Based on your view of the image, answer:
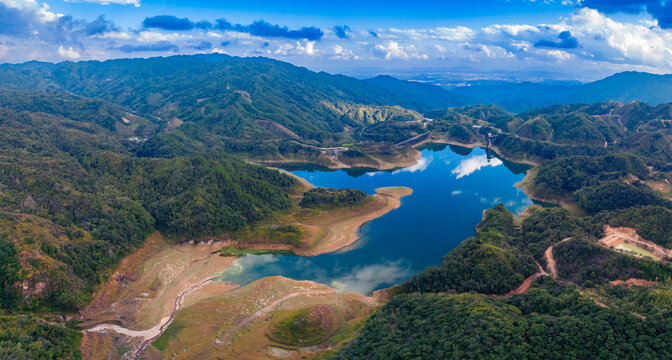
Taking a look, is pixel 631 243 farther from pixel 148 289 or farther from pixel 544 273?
pixel 148 289

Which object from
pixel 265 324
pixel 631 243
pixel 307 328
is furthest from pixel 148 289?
pixel 631 243

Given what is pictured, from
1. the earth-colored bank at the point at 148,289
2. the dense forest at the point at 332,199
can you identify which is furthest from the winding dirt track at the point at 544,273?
the earth-colored bank at the point at 148,289

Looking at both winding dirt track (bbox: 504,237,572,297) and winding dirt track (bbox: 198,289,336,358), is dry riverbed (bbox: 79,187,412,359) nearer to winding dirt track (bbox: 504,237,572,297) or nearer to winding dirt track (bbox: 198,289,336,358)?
winding dirt track (bbox: 198,289,336,358)

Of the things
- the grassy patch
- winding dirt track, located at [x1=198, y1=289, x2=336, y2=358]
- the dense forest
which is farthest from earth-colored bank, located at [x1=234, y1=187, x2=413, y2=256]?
the grassy patch

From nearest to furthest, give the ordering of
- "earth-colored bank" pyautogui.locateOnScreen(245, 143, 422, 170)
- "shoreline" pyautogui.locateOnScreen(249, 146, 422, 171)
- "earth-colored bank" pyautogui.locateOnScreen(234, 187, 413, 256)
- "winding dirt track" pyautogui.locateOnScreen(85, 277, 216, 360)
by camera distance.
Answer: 1. "winding dirt track" pyautogui.locateOnScreen(85, 277, 216, 360)
2. "earth-colored bank" pyautogui.locateOnScreen(234, 187, 413, 256)
3. "shoreline" pyautogui.locateOnScreen(249, 146, 422, 171)
4. "earth-colored bank" pyautogui.locateOnScreen(245, 143, 422, 170)

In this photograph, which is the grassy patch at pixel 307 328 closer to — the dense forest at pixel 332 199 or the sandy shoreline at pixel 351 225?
the sandy shoreline at pixel 351 225

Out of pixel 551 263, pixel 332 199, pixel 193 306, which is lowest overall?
→ pixel 193 306
